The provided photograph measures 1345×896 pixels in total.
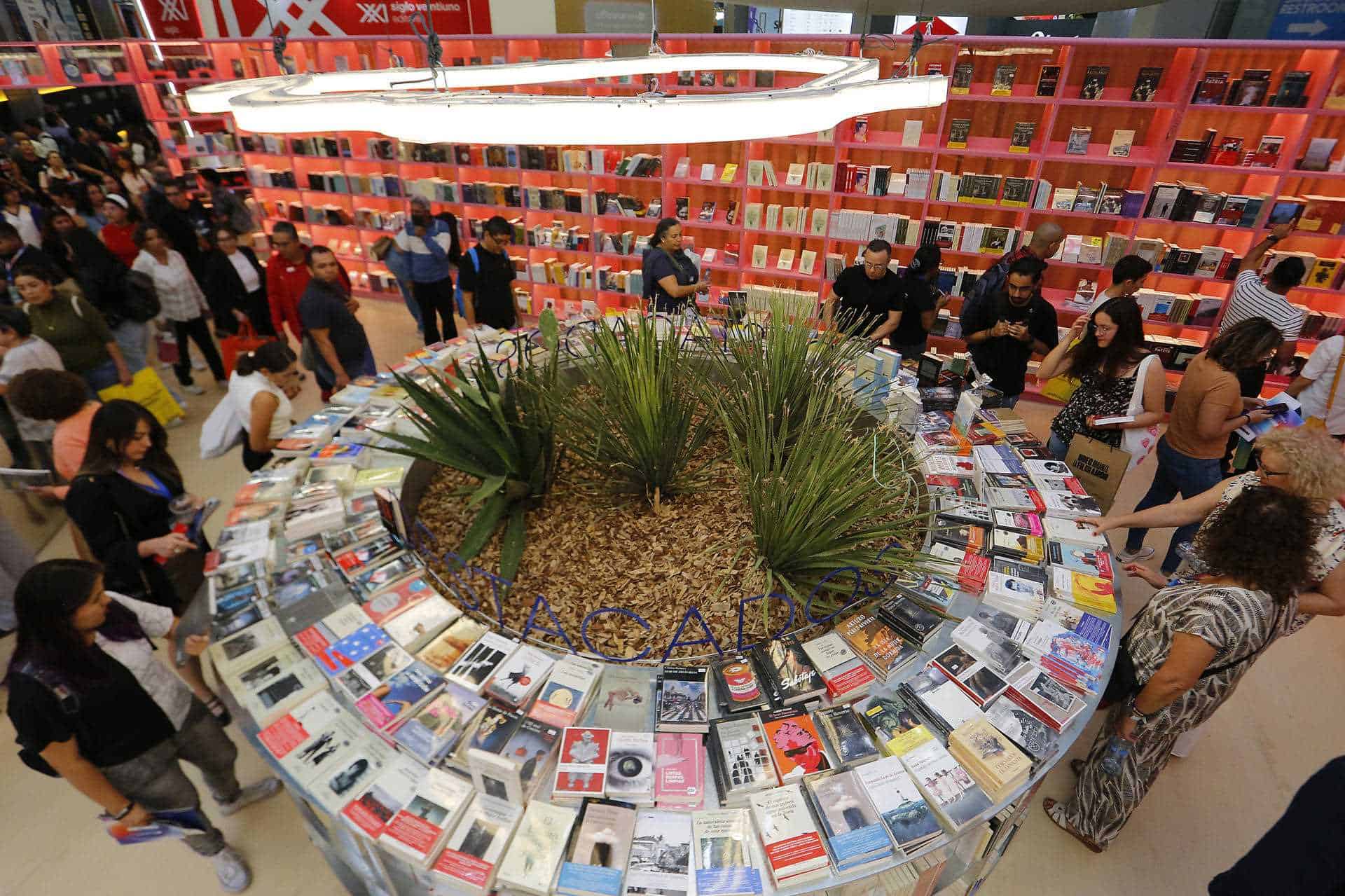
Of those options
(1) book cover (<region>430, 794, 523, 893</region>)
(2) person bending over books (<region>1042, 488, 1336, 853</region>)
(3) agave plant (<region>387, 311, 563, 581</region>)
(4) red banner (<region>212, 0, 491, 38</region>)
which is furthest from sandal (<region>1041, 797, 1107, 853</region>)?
(4) red banner (<region>212, 0, 491, 38</region>)

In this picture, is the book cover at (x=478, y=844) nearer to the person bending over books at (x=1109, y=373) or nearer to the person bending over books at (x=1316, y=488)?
the person bending over books at (x=1316, y=488)

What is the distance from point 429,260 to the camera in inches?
200

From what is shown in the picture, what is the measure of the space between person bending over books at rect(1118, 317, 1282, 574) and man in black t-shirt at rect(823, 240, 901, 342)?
144cm

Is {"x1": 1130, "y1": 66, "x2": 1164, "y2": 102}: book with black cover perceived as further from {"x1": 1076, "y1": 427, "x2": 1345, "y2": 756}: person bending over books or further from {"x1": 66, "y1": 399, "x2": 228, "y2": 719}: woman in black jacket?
{"x1": 66, "y1": 399, "x2": 228, "y2": 719}: woman in black jacket

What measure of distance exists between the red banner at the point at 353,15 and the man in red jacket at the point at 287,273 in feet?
13.5

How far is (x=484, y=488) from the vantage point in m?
2.23

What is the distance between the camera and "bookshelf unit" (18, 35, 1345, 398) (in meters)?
4.38

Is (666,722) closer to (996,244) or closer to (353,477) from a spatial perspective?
(353,477)

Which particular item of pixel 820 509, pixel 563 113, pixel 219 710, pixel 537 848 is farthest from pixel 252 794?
pixel 563 113

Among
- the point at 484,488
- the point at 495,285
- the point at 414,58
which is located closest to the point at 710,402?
the point at 484,488

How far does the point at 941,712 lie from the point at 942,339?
4.39m

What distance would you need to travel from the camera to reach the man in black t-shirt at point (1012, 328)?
350cm

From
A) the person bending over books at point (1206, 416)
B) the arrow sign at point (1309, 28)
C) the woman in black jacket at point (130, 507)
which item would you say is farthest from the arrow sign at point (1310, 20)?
the woman in black jacket at point (130, 507)

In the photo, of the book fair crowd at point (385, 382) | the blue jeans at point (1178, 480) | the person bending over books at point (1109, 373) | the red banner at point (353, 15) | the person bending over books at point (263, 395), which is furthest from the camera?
the red banner at point (353, 15)
